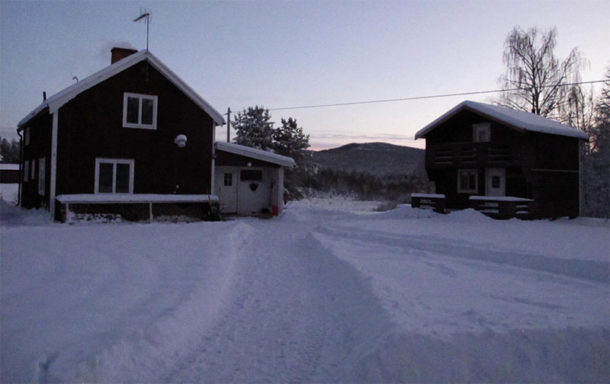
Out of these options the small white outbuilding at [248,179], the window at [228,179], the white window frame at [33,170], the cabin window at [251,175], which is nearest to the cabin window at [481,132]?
the small white outbuilding at [248,179]

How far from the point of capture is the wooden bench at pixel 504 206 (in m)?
19.2

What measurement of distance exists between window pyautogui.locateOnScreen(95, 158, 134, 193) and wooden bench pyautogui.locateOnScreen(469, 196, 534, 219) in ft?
49.5

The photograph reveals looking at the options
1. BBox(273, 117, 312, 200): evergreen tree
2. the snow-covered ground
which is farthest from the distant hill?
the snow-covered ground

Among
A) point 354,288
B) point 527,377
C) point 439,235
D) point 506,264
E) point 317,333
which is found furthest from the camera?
point 439,235

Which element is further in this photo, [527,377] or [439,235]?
[439,235]

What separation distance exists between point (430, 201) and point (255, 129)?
16.3 metres

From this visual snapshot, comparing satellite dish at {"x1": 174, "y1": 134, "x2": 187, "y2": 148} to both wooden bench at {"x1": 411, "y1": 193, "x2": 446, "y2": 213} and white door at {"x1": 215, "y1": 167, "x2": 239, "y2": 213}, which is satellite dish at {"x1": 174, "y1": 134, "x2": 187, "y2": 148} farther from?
wooden bench at {"x1": 411, "y1": 193, "x2": 446, "y2": 213}

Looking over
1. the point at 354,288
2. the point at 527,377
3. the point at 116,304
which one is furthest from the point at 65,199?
the point at 527,377

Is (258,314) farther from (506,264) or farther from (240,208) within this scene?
(240,208)

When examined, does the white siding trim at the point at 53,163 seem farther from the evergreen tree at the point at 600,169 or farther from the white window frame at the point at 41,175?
the evergreen tree at the point at 600,169

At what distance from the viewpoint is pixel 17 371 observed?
3783 millimetres

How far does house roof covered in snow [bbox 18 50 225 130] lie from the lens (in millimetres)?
15883

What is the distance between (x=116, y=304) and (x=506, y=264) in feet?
25.4

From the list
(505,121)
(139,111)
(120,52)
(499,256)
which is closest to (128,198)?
(139,111)
